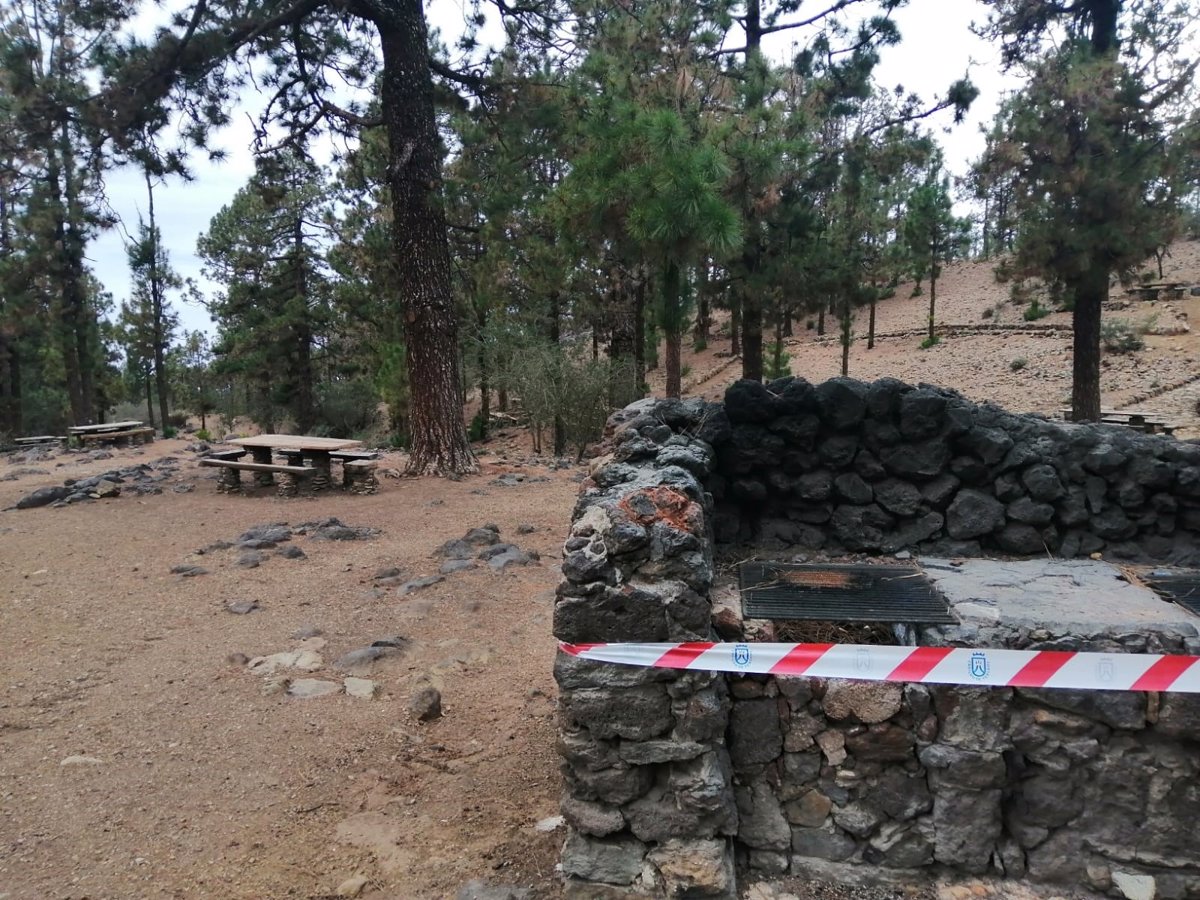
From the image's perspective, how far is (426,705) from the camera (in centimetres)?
400

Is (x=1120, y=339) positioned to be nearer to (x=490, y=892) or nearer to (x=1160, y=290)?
(x=1160, y=290)

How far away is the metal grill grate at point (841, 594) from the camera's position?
2.97 meters

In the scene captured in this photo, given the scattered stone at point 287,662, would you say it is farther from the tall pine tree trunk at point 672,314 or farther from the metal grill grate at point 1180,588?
the tall pine tree trunk at point 672,314

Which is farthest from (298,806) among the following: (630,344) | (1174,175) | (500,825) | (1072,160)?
(630,344)

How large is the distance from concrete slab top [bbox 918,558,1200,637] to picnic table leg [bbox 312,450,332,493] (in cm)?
853

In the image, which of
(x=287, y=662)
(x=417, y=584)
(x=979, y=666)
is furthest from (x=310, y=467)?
(x=979, y=666)

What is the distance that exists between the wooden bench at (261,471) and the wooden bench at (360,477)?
1.57 ft

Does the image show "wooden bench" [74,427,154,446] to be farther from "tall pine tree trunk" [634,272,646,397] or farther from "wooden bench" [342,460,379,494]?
"tall pine tree trunk" [634,272,646,397]

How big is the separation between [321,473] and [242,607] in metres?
5.06

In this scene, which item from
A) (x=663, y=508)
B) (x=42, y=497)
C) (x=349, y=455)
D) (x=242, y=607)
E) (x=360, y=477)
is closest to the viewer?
(x=663, y=508)

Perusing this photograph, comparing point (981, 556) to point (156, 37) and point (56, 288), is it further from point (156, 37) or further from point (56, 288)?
point (56, 288)

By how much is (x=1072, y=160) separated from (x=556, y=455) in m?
9.89

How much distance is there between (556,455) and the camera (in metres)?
15.4

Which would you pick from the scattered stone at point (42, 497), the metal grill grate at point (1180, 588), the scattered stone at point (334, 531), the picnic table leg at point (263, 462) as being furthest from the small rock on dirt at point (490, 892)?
the scattered stone at point (42, 497)
